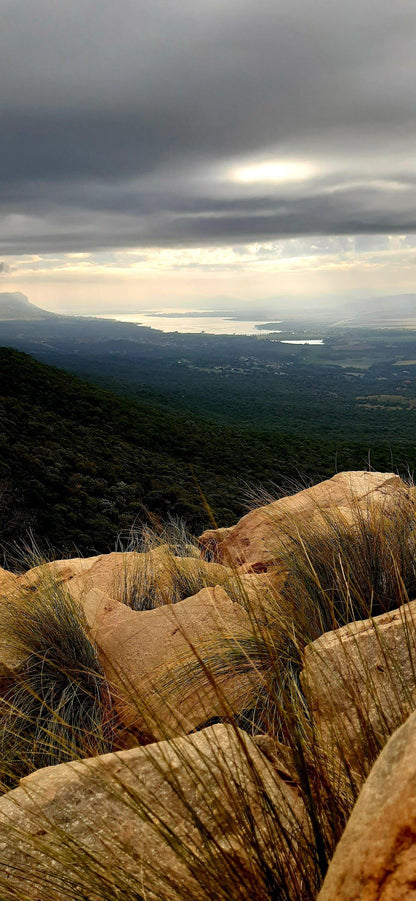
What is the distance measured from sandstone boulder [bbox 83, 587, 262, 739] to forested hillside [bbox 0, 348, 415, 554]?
14.3 ft

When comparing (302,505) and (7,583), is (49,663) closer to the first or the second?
(7,583)

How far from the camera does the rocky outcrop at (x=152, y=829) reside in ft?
3.90

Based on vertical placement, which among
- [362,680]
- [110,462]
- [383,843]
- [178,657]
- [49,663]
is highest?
[383,843]

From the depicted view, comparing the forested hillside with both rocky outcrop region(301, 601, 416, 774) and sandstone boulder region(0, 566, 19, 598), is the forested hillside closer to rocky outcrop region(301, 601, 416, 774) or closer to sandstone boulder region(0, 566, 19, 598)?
sandstone boulder region(0, 566, 19, 598)

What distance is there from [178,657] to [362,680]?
4.08 ft

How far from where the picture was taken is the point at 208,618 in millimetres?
3209

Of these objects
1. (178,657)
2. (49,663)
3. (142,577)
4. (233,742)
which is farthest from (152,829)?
(142,577)

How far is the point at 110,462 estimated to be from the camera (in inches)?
936

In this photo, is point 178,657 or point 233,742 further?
point 178,657

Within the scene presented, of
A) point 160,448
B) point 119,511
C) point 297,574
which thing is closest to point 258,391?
point 160,448

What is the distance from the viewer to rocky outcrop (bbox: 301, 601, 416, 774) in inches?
58.9

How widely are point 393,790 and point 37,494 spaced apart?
18273 mm

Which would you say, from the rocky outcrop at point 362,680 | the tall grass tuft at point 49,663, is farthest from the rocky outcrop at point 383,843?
the tall grass tuft at point 49,663

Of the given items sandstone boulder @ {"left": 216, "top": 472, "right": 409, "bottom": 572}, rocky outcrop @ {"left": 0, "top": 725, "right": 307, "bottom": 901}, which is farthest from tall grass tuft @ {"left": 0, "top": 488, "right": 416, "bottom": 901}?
sandstone boulder @ {"left": 216, "top": 472, "right": 409, "bottom": 572}
